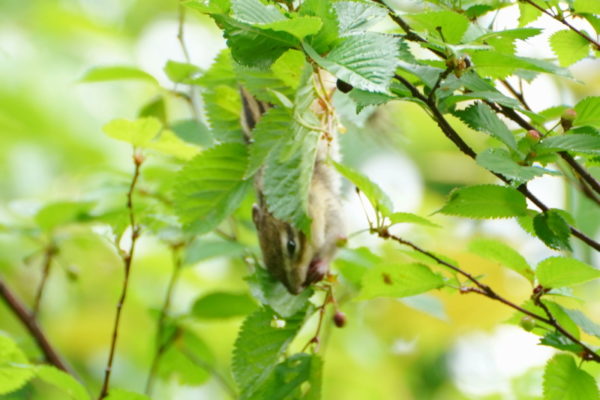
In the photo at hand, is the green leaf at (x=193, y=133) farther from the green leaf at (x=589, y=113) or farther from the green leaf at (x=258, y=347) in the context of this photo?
the green leaf at (x=589, y=113)

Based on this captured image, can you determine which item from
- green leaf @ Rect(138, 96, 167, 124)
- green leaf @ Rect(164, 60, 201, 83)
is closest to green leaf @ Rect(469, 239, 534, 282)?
green leaf @ Rect(164, 60, 201, 83)

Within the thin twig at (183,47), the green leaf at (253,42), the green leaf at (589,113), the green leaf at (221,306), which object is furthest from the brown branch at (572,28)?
the green leaf at (221,306)

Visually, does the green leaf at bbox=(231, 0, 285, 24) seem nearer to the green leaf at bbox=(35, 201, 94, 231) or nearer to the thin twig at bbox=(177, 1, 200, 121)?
the thin twig at bbox=(177, 1, 200, 121)

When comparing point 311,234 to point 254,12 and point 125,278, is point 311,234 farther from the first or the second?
point 254,12

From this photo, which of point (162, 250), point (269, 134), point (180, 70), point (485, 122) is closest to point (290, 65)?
point (269, 134)

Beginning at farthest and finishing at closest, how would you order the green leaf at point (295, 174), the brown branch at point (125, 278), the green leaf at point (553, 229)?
the brown branch at point (125, 278), the green leaf at point (295, 174), the green leaf at point (553, 229)

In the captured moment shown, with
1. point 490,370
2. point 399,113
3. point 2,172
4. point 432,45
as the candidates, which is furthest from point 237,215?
point 2,172
